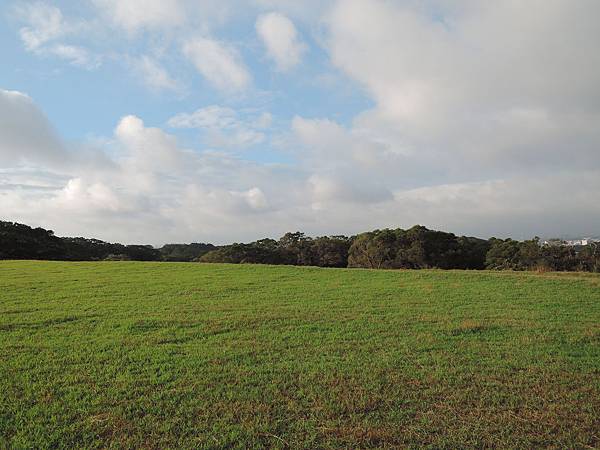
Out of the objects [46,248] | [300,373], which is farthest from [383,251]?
[300,373]

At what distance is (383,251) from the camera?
143 feet

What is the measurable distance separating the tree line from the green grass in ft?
79.8

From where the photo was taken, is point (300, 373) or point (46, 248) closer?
point (300, 373)

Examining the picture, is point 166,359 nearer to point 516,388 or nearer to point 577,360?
point 516,388

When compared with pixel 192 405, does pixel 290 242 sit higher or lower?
higher

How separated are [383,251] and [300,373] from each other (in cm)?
3845

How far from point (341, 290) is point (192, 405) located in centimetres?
1055

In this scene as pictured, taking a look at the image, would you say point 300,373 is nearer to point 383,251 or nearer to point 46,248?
point 383,251

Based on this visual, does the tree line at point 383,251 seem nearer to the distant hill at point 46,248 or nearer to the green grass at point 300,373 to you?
the distant hill at point 46,248

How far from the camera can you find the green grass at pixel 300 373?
435cm

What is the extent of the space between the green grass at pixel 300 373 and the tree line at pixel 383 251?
24.3 meters

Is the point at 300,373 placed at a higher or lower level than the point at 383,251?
lower

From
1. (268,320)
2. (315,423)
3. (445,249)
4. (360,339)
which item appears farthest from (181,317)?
(445,249)

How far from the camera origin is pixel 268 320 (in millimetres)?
9734
